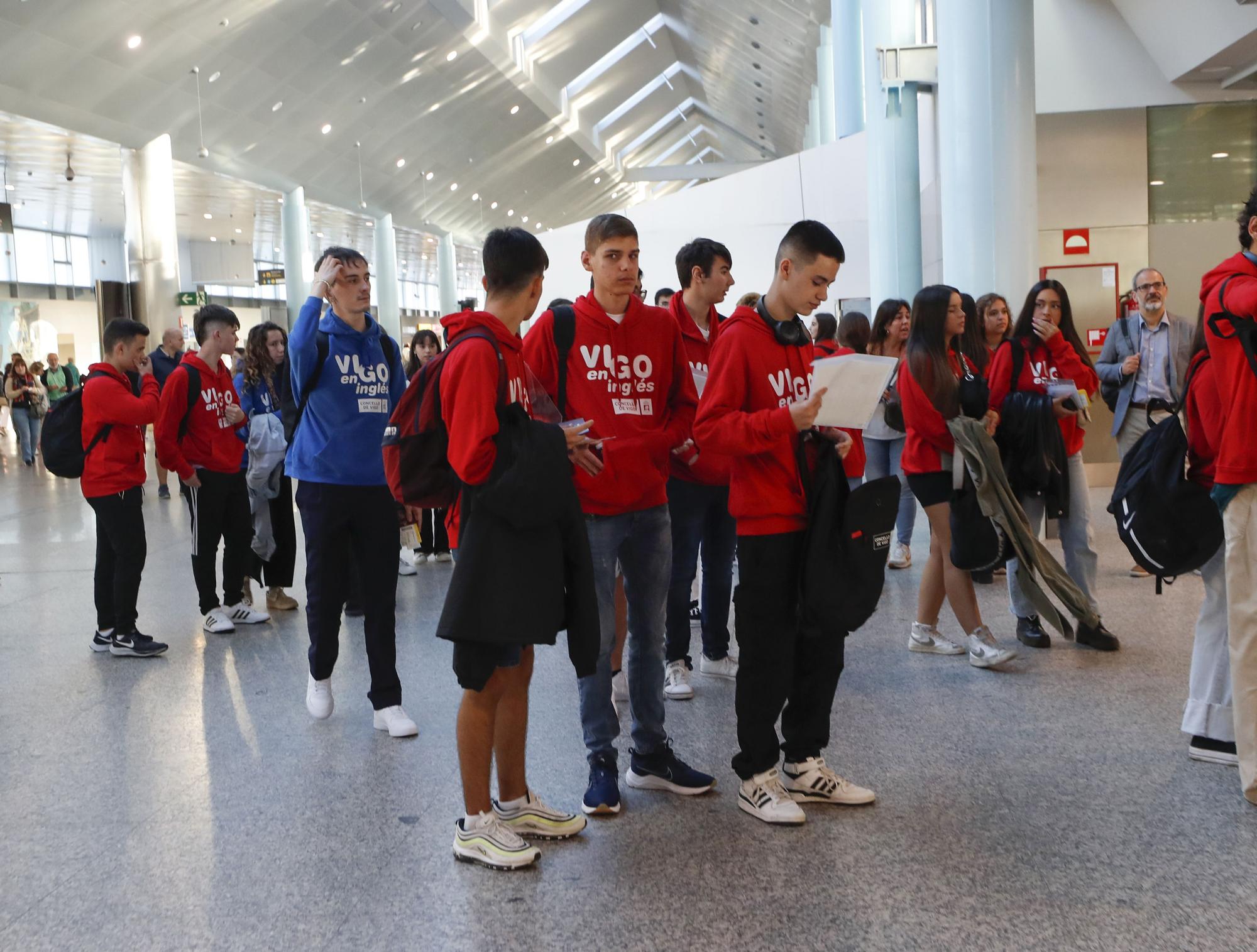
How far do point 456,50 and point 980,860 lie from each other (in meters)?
25.9

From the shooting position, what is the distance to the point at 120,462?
532 centimetres

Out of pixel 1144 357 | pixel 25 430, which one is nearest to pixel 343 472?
pixel 1144 357

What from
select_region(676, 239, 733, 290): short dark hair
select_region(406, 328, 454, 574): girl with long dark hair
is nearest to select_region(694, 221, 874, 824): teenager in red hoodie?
select_region(676, 239, 733, 290): short dark hair

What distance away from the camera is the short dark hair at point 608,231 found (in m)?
3.16

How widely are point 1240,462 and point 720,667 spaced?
2.24 meters

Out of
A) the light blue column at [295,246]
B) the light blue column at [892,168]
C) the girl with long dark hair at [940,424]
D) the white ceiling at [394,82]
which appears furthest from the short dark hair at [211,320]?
the light blue column at [295,246]

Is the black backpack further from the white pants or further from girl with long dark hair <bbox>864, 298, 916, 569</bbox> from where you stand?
girl with long dark hair <bbox>864, 298, 916, 569</bbox>

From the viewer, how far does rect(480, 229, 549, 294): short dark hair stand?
114 inches

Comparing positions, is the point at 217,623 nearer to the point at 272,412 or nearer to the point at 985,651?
the point at 272,412

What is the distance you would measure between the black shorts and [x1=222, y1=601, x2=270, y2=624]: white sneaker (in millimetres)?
3453

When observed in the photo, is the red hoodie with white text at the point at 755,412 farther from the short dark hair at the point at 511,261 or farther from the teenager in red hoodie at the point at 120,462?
the teenager in red hoodie at the point at 120,462

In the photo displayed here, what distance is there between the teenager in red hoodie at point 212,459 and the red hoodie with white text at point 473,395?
9.93ft

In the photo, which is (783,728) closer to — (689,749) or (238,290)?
(689,749)

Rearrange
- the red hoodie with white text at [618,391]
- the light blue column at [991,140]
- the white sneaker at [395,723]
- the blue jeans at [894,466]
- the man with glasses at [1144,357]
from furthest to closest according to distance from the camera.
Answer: the light blue column at [991,140] → the blue jeans at [894,466] → the man with glasses at [1144,357] → the white sneaker at [395,723] → the red hoodie with white text at [618,391]
